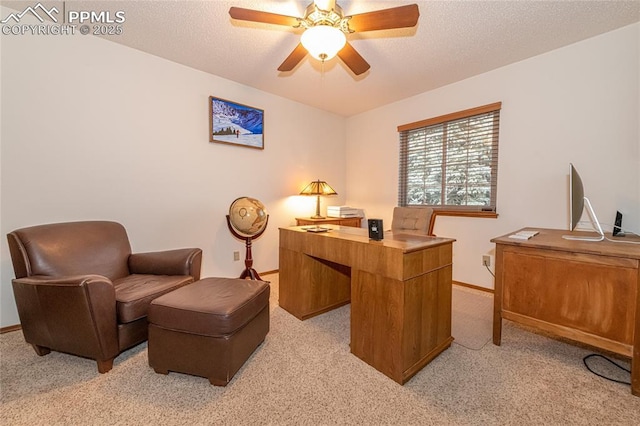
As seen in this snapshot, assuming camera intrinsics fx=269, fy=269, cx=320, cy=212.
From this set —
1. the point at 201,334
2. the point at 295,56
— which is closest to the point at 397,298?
the point at 201,334

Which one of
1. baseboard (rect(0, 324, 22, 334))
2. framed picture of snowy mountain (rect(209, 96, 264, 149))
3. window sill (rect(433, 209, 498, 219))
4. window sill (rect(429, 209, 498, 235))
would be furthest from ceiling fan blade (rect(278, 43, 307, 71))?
baseboard (rect(0, 324, 22, 334))

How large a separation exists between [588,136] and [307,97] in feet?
9.84

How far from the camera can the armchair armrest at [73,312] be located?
152cm

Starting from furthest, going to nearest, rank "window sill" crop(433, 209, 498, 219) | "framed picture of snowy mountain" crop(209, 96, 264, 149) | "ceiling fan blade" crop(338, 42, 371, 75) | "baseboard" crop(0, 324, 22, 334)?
"framed picture of snowy mountain" crop(209, 96, 264, 149), "window sill" crop(433, 209, 498, 219), "baseboard" crop(0, 324, 22, 334), "ceiling fan blade" crop(338, 42, 371, 75)

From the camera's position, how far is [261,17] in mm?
1654

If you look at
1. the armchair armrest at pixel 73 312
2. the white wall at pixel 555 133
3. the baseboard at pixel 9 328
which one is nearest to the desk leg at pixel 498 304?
the white wall at pixel 555 133

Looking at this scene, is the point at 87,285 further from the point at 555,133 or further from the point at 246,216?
the point at 555,133

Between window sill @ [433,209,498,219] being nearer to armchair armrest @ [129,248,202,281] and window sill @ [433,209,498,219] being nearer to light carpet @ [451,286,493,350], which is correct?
light carpet @ [451,286,493,350]

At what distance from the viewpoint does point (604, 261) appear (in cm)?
156

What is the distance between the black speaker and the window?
1929 millimetres

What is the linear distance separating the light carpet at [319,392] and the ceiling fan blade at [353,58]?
212 cm

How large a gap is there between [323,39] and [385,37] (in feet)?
3.29

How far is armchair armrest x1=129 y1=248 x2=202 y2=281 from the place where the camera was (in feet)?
7.13

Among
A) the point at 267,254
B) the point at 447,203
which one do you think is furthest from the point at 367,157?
the point at 267,254
